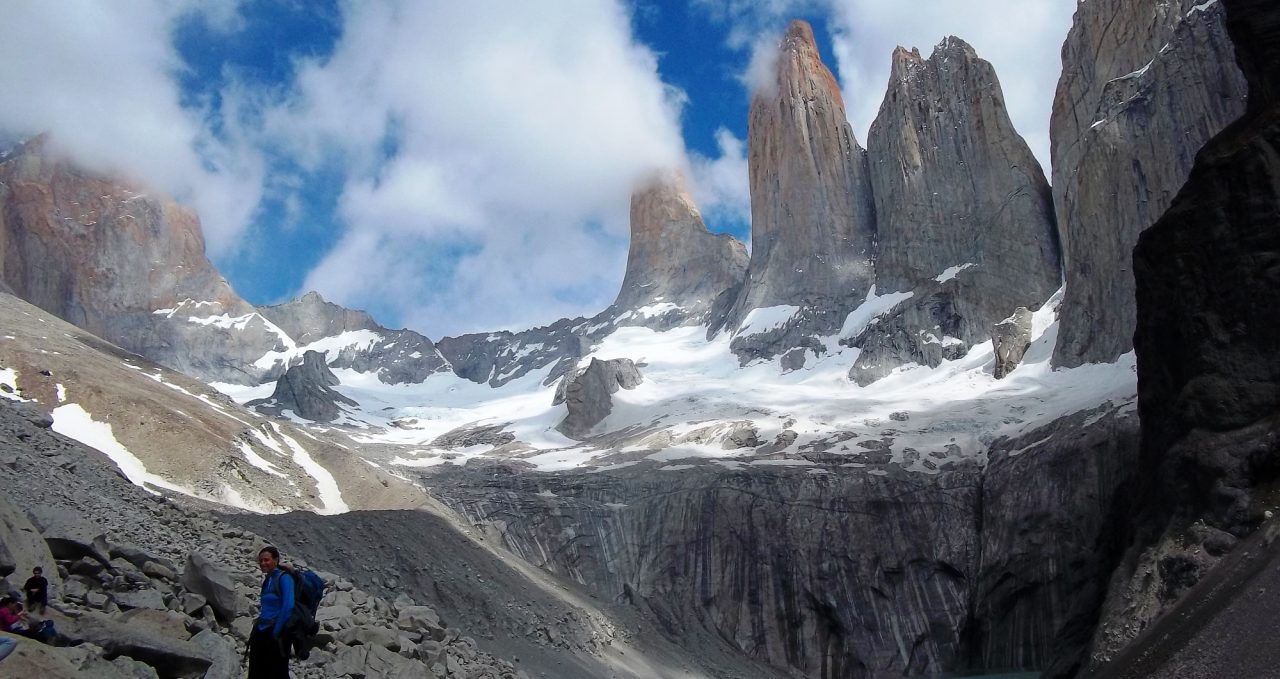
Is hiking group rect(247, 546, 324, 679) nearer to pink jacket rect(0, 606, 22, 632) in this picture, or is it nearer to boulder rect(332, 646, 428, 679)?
pink jacket rect(0, 606, 22, 632)

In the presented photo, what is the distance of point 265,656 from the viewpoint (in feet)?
35.3

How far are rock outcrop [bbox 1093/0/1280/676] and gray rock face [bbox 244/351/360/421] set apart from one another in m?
117

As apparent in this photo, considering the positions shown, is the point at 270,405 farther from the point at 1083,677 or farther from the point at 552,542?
the point at 1083,677

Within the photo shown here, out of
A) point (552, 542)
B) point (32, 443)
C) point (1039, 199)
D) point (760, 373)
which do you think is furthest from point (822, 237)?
point (32, 443)

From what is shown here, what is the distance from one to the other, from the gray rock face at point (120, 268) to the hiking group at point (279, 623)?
161 metres

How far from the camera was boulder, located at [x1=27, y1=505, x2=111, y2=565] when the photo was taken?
13.3 metres

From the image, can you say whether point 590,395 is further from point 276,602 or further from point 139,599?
point 276,602

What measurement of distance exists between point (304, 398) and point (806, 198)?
73163mm

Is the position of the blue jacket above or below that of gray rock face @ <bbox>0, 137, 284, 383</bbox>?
below

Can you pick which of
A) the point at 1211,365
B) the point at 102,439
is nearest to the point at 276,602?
the point at 1211,365

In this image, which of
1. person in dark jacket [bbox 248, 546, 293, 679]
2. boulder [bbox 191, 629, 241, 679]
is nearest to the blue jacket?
person in dark jacket [bbox 248, 546, 293, 679]

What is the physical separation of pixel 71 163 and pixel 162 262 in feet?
71.5

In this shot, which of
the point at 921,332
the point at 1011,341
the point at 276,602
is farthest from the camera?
the point at 921,332

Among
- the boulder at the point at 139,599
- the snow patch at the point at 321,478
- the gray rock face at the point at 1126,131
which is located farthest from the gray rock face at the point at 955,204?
the boulder at the point at 139,599
